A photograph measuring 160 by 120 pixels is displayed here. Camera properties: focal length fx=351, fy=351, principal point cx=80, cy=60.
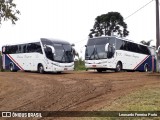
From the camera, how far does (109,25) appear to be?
6475 cm

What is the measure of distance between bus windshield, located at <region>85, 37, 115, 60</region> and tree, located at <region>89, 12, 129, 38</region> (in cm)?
3711

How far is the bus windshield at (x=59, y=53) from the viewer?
2650 centimetres

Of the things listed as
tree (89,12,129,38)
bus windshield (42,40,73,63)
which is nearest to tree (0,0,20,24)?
bus windshield (42,40,73,63)

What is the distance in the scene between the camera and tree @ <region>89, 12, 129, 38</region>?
6338 cm

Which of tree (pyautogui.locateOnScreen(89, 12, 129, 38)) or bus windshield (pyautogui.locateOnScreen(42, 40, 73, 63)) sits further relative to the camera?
tree (pyautogui.locateOnScreen(89, 12, 129, 38))

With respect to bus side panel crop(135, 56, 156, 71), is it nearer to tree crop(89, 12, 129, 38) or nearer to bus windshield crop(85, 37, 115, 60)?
bus windshield crop(85, 37, 115, 60)

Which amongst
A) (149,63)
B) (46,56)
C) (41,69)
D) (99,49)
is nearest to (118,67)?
(99,49)

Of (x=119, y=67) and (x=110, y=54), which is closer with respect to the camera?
(x=110, y=54)

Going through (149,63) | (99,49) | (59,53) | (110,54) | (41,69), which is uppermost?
(99,49)

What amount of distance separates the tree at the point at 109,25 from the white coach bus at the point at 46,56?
33.4m

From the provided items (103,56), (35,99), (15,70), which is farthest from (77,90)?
(15,70)

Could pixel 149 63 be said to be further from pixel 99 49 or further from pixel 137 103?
pixel 137 103

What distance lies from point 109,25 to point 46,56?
3938 centimetres

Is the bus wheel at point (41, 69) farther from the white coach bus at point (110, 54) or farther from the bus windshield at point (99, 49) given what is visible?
the bus windshield at point (99, 49)
